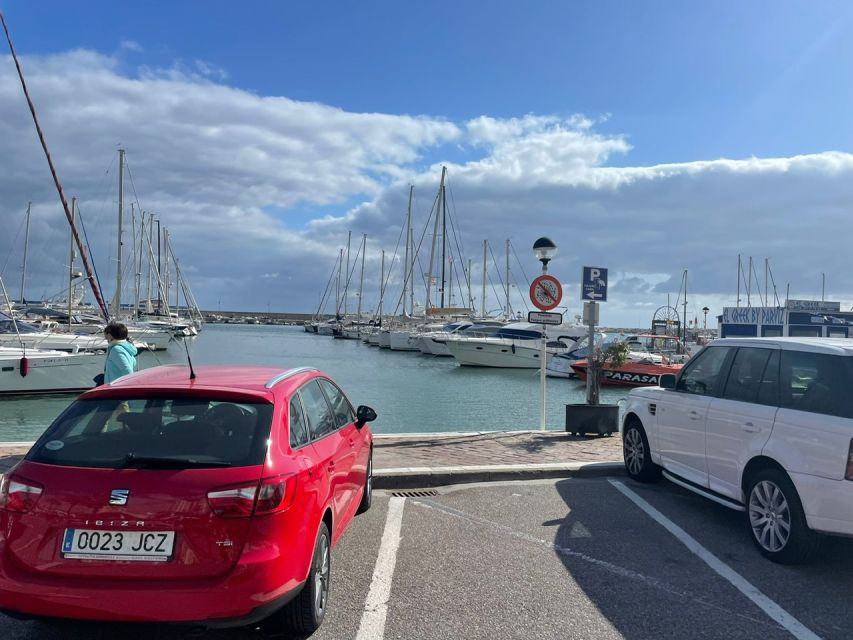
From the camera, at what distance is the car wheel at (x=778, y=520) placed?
5.01 m

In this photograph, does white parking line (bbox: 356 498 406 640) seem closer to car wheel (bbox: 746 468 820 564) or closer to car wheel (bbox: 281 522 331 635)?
car wheel (bbox: 281 522 331 635)

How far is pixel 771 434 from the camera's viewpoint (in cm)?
539

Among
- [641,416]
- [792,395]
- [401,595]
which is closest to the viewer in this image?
[401,595]

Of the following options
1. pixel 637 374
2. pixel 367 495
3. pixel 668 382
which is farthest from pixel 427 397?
pixel 367 495

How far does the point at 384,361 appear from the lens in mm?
50812

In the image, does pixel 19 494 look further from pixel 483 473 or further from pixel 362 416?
pixel 483 473

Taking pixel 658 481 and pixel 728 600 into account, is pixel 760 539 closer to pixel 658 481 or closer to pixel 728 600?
pixel 728 600

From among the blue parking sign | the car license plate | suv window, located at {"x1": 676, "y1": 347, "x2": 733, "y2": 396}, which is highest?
the blue parking sign

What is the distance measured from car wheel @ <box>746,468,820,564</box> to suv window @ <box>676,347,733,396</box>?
1.13 metres

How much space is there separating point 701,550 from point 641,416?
7.44ft

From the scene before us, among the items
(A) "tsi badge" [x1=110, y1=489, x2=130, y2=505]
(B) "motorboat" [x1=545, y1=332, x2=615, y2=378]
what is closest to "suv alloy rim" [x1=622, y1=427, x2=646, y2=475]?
(A) "tsi badge" [x1=110, y1=489, x2=130, y2=505]

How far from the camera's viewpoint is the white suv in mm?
4840

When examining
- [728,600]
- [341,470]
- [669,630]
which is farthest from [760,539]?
[341,470]

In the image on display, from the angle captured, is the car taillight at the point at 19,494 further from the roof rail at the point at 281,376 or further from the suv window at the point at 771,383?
the suv window at the point at 771,383
